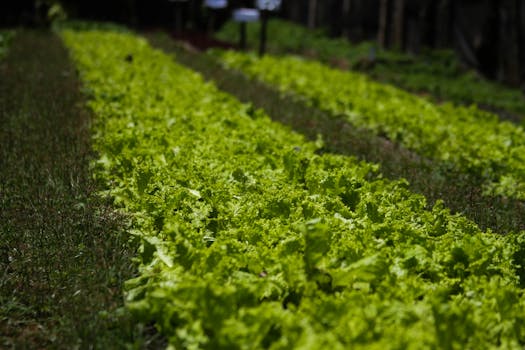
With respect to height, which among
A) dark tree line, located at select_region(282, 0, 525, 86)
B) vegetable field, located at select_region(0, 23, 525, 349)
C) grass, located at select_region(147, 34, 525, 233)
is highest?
dark tree line, located at select_region(282, 0, 525, 86)

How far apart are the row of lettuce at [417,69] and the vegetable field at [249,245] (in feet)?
23.0

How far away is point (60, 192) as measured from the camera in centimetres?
602

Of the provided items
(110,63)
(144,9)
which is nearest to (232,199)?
(110,63)

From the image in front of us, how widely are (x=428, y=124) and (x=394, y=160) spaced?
1.65 metres

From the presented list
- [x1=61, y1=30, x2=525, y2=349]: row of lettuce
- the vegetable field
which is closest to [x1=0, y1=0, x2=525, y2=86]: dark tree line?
the vegetable field

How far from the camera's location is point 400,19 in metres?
24.4

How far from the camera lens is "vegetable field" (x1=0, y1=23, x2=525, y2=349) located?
3545mm

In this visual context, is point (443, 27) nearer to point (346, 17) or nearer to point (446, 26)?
point (446, 26)

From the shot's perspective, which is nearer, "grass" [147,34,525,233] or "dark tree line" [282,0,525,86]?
"grass" [147,34,525,233]

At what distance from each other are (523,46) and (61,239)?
16126 millimetres

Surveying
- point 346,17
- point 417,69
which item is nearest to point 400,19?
point 346,17

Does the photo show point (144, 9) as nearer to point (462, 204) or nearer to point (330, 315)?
point (462, 204)

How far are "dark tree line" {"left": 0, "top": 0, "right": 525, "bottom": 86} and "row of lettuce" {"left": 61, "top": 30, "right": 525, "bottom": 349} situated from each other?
42.5ft

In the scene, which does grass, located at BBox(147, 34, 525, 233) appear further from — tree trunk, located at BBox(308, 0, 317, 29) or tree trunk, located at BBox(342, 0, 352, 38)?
tree trunk, located at BBox(308, 0, 317, 29)
